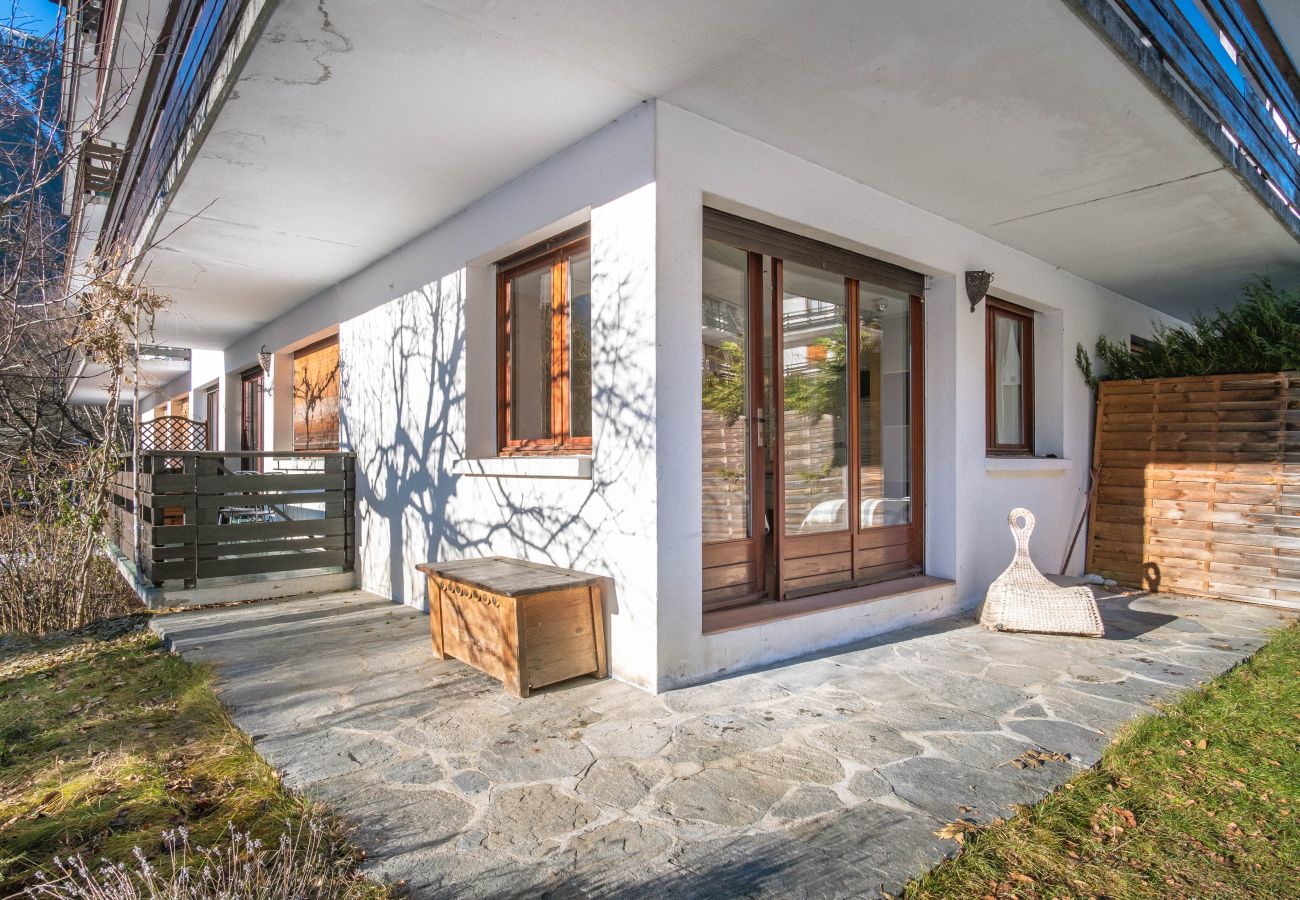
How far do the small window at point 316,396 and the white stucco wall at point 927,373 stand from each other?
535 centimetres

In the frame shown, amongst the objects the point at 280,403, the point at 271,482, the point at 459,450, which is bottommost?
the point at 271,482

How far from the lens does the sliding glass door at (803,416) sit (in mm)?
4395

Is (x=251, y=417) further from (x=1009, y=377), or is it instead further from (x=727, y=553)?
(x=1009, y=377)

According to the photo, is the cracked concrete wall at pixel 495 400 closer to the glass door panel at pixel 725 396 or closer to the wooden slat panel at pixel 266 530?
the wooden slat panel at pixel 266 530

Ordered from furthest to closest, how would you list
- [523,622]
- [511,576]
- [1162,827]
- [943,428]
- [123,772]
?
1. [943,428]
2. [511,576]
3. [523,622]
4. [123,772]
5. [1162,827]

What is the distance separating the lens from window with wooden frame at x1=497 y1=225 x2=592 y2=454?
15.0ft

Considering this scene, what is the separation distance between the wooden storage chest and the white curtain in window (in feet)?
14.8

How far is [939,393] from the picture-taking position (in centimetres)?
559

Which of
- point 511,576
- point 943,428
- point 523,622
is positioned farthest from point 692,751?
point 943,428

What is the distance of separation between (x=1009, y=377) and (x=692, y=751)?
17.5 ft

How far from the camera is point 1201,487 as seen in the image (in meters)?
6.39

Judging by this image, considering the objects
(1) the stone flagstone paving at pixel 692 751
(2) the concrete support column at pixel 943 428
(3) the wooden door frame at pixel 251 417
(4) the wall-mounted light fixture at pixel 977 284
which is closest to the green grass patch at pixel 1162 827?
(1) the stone flagstone paving at pixel 692 751

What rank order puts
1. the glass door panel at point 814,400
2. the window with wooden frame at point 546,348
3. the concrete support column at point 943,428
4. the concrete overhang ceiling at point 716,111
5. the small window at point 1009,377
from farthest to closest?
the small window at point 1009,377 < the concrete support column at point 943,428 < the glass door panel at point 814,400 < the window with wooden frame at point 546,348 < the concrete overhang ceiling at point 716,111

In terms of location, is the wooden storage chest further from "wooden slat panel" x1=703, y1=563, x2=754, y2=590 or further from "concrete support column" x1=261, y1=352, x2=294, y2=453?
"concrete support column" x1=261, y1=352, x2=294, y2=453
